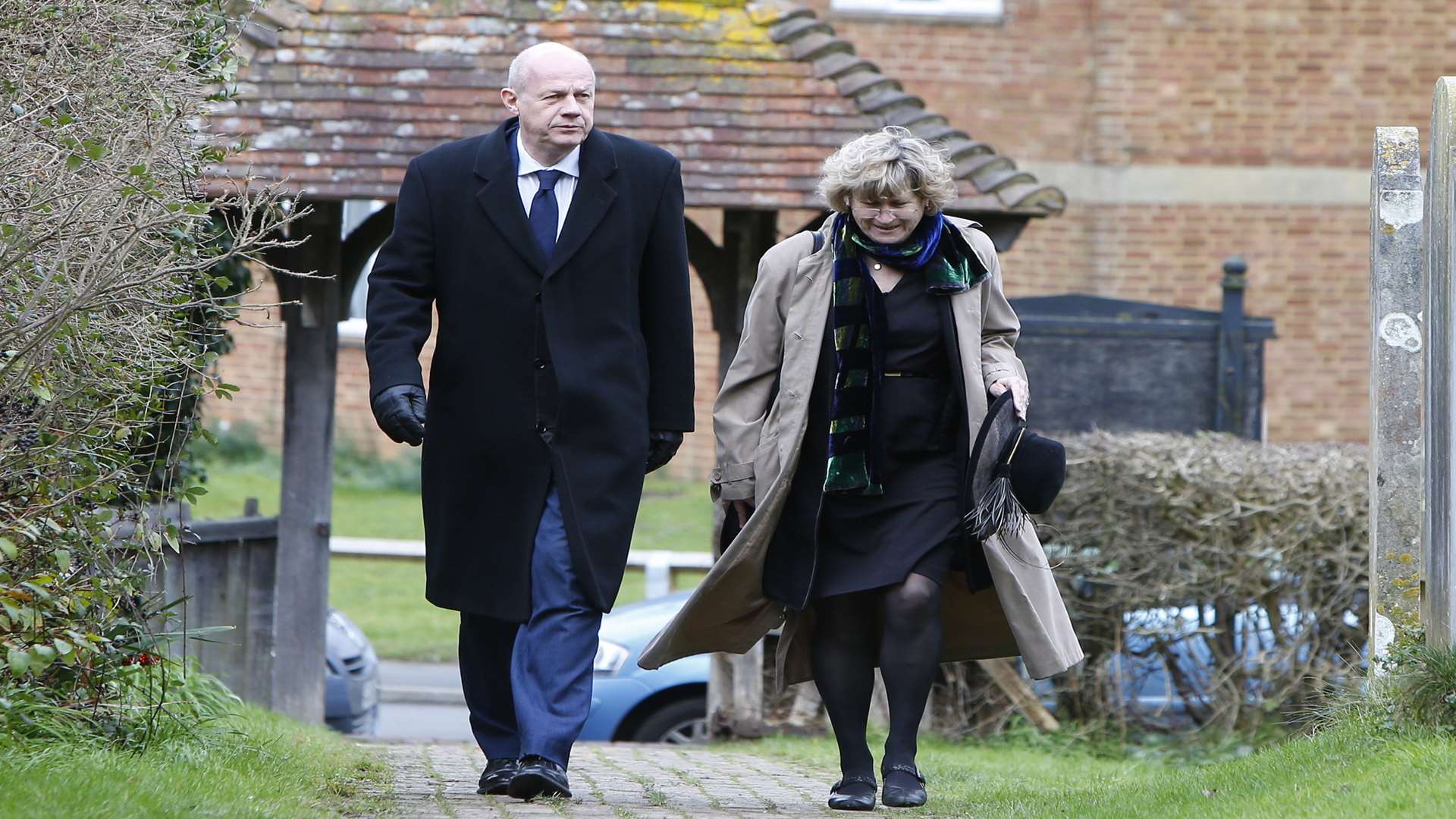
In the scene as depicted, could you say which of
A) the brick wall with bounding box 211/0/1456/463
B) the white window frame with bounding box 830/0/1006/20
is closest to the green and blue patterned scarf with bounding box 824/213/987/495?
the brick wall with bounding box 211/0/1456/463

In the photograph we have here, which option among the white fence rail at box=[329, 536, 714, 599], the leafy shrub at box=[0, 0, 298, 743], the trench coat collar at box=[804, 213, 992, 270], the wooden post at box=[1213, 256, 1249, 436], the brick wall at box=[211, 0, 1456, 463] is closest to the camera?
the leafy shrub at box=[0, 0, 298, 743]

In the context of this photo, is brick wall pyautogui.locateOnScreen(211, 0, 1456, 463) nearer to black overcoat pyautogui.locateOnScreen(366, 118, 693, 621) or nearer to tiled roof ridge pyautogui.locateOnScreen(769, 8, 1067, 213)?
tiled roof ridge pyautogui.locateOnScreen(769, 8, 1067, 213)

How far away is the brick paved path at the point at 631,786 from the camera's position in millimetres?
4688

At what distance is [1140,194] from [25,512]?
49.3ft

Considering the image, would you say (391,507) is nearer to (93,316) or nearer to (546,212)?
(546,212)

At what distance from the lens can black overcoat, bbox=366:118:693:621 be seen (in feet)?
16.3

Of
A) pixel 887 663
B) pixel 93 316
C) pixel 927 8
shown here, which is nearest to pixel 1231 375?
pixel 887 663

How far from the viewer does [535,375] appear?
16.5 ft

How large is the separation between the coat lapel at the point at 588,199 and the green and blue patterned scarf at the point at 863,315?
2.10 ft

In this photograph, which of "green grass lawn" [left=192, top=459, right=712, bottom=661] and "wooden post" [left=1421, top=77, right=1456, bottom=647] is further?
Answer: "green grass lawn" [left=192, top=459, right=712, bottom=661]

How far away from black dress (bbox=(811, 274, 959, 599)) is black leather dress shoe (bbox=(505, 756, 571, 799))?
831 millimetres

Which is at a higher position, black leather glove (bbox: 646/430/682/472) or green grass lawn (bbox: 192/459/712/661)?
black leather glove (bbox: 646/430/682/472)

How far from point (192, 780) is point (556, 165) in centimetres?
189

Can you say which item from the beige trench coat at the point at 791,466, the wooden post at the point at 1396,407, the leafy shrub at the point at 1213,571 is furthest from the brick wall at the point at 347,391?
the beige trench coat at the point at 791,466
